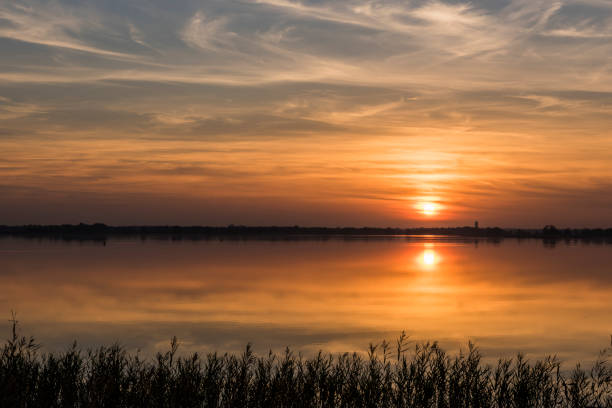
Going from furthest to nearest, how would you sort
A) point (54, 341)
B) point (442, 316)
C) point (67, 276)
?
1. point (67, 276)
2. point (442, 316)
3. point (54, 341)

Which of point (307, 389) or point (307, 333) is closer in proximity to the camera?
point (307, 389)

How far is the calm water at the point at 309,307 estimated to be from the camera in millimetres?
39781

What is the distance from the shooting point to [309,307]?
178ft

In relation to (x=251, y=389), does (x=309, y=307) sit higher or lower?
lower

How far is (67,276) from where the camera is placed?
258 feet

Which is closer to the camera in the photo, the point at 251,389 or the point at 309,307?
the point at 251,389

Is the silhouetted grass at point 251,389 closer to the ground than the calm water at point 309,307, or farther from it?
farther from it

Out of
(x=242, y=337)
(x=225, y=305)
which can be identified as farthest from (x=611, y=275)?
(x=242, y=337)

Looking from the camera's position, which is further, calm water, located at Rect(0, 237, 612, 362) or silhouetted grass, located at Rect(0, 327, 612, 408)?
calm water, located at Rect(0, 237, 612, 362)

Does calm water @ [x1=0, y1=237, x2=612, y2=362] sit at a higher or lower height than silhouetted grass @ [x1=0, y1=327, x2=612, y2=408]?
lower

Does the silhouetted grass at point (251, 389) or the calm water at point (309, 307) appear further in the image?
the calm water at point (309, 307)

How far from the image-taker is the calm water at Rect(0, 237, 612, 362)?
3978 cm

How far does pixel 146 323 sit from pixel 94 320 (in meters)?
4.06

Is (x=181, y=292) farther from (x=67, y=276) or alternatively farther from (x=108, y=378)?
(x=108, y=378)
